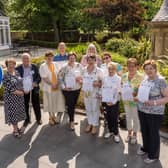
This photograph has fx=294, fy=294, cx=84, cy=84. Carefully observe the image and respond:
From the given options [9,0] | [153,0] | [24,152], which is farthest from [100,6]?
[24,152]

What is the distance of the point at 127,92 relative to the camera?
200 inches

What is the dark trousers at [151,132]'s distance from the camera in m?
4.40

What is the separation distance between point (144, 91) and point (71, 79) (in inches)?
75.6

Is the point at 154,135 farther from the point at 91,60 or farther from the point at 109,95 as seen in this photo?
the point at 91,60

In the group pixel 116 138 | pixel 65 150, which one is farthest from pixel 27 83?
pixel 116 138

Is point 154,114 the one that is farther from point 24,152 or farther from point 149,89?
point 24,152

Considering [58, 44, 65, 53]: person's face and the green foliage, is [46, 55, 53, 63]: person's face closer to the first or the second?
[58, 44, 65, 53]: person's face

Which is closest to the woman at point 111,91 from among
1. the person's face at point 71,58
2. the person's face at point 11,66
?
the person's face at point 71,58

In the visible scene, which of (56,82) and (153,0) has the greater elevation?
(153,0)

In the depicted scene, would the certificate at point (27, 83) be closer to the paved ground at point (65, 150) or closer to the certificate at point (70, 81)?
the certificate at point (70, 81)

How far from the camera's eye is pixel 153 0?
33.4m

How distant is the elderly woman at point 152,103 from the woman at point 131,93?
43cm

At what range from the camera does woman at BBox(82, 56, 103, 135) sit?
217 inches

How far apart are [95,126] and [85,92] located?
0.78 m
